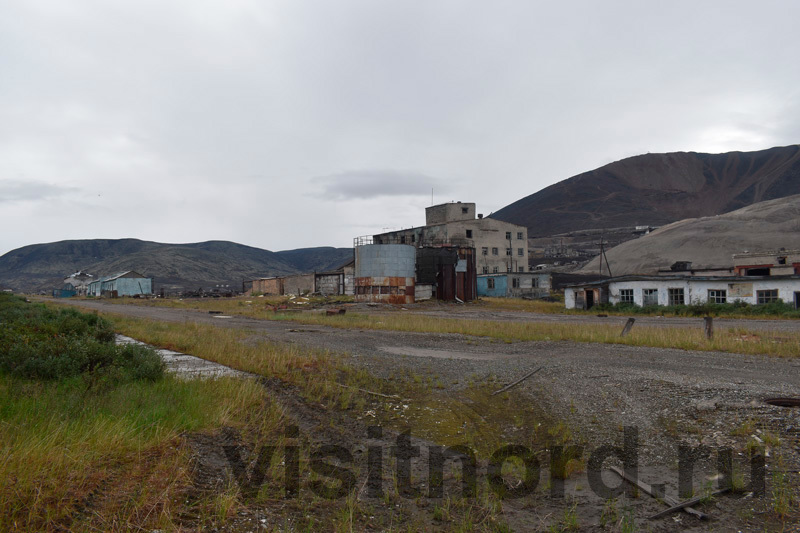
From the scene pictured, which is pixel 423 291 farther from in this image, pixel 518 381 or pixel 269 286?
pixel 518 381

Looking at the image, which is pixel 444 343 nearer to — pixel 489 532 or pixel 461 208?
pixel 489 532

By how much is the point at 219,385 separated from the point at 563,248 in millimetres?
132419

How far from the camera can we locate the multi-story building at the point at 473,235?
214 ft

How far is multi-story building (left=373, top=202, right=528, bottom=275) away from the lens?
6531 centimetres

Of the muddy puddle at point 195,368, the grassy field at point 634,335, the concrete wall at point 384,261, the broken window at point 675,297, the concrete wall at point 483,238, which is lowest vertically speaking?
the grassy field at point 634,335

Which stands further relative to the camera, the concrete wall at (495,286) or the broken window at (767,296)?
the concrete wall at (495,286)

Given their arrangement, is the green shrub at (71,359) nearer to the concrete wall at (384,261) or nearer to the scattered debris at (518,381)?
the scattered debris at (518,381)

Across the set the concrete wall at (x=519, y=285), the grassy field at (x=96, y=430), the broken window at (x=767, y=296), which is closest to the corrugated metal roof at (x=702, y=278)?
the broken window at (x=767, y=296)

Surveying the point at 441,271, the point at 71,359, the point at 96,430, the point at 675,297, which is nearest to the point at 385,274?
the point at 441,271

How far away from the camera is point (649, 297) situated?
35031mm

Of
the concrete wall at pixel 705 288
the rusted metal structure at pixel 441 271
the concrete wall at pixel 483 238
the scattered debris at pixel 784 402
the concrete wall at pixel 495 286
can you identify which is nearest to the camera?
the scattered debris at pixel 784 402

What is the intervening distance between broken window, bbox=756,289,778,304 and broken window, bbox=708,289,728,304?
176cm

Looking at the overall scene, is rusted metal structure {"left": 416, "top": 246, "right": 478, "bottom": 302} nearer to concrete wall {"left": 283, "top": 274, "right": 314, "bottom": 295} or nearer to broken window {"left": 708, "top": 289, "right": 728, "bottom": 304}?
concrete wall {"left": 283, "top": 274, "right": 314, "bottom": 295}

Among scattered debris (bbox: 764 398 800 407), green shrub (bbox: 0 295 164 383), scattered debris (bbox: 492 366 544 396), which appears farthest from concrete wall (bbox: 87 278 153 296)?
scattered debris (bbox: 764 398 800 407)
